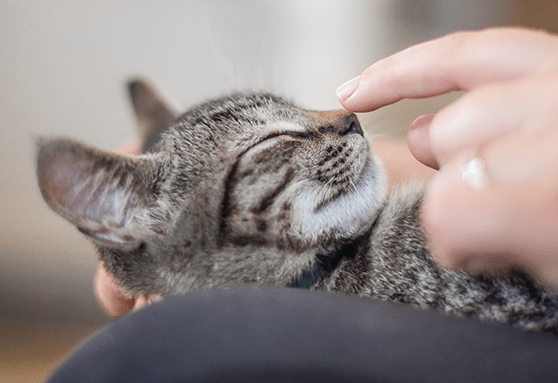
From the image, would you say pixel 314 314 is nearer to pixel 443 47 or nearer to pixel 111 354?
pixel 111 354

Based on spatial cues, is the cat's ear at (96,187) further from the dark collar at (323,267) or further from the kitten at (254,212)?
the dark collar at (323,267)

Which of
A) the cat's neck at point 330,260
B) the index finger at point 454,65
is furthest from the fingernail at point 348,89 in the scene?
the cat's neck at point 330,260

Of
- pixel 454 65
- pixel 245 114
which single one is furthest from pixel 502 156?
pixel 245 114

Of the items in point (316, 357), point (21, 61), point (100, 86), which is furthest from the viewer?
point (100, 86)

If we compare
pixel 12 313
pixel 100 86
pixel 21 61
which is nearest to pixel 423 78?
pixel 100 86

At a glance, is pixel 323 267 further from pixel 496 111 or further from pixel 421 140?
pixel 496 111

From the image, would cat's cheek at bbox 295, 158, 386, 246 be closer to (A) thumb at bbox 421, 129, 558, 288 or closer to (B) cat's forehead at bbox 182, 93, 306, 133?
(B) cat's forehead at bbox 182, 93, 306, 133

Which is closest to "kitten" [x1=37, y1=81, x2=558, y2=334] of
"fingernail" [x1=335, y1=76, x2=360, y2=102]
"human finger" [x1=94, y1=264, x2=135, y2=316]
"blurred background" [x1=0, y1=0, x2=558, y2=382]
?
"fingernail" [x1=335, y1=76, x2=360, y2=102]
